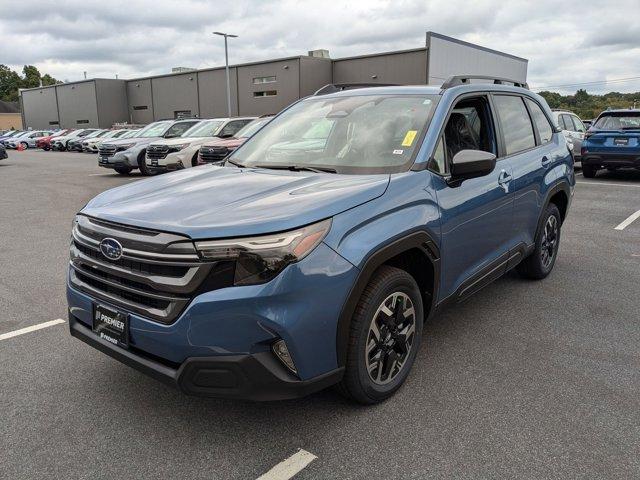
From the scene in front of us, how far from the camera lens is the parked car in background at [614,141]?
1227cm

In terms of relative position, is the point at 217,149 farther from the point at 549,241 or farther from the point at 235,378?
the point at 235,378

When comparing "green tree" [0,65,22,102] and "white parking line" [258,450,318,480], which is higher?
"green tree" [0,65,22,102]

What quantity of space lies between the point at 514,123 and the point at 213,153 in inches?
360

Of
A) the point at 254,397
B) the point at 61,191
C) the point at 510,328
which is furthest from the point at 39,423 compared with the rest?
the point at 61,191

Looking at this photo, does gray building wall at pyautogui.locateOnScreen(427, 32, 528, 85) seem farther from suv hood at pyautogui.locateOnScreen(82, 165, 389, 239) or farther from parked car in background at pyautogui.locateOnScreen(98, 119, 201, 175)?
suv hood at pyautogui.locateOnScreen(82, 165, 389, 239)

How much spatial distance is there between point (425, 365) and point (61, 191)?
11922 mm

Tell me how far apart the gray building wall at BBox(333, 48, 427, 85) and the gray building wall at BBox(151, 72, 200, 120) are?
14.0 m

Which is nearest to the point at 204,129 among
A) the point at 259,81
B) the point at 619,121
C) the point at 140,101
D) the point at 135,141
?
the point at 135,141

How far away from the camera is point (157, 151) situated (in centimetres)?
1463

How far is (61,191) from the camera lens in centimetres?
1287

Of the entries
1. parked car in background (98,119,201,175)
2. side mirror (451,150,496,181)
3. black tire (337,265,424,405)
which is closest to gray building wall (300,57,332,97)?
parked car in background (98,119,201,175)

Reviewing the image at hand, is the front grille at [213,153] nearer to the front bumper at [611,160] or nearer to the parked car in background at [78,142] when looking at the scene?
the front bumper at [611,160]

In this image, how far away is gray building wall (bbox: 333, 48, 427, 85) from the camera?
108 feet

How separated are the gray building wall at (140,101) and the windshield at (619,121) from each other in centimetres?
4532
